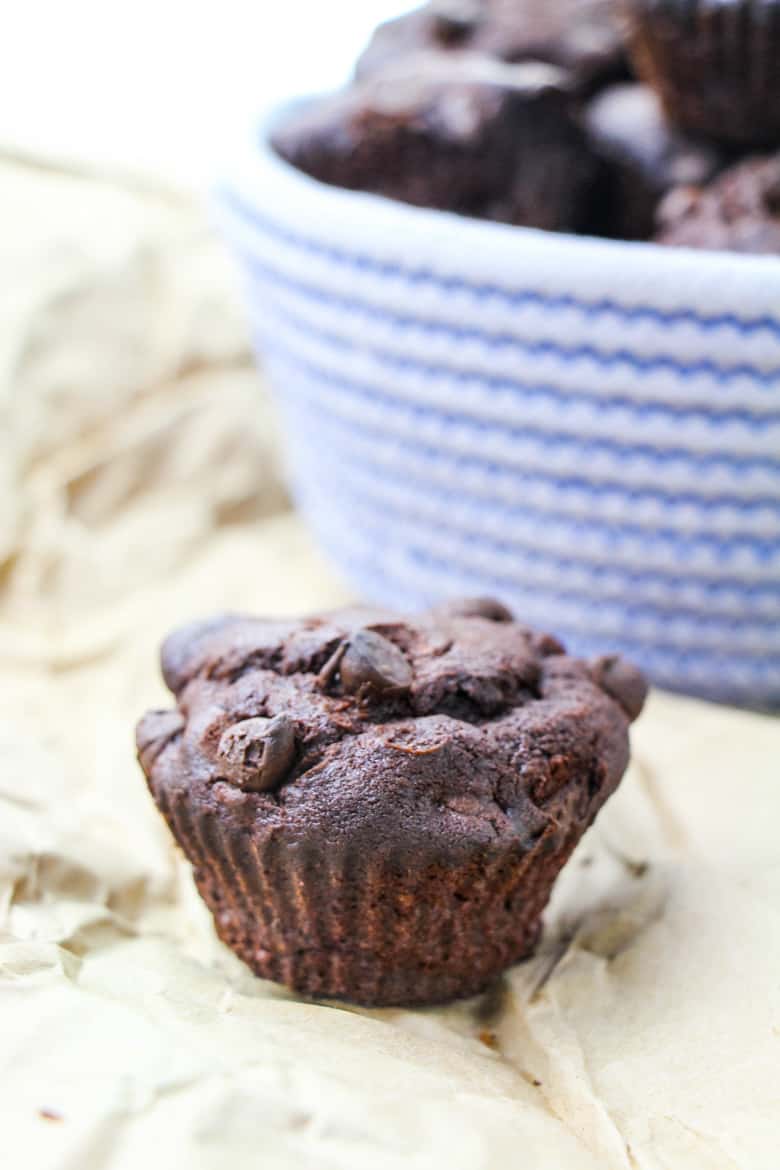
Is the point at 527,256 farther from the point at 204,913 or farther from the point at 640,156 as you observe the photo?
the point at 204,913

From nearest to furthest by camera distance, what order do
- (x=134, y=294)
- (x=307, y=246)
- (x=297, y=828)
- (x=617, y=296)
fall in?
(x=297, y=828), (x=617, y=296), (x=307, y=246), (x=134, y=294)

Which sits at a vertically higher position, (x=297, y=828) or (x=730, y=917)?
(x=297, y=828)

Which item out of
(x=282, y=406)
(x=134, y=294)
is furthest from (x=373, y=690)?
(x=134, y=294)

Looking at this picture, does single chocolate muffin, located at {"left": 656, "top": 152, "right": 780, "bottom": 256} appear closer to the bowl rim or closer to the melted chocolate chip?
the bowl rim

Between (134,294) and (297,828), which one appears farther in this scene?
(134,294)

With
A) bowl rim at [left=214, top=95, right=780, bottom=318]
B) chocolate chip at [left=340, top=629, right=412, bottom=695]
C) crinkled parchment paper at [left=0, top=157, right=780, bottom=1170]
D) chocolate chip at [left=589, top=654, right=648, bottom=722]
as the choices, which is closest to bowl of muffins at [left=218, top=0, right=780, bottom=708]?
bowl rim at [left=214, top=95, right=780, bottom=318]

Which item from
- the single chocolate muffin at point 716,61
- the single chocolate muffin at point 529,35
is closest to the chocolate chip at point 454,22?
the single chocolate muffin at point 529,35

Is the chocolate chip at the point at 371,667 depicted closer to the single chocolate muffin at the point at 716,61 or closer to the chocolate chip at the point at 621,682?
the chocolate chip at the point at 621,682

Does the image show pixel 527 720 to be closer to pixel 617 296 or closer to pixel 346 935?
pixel 346 935

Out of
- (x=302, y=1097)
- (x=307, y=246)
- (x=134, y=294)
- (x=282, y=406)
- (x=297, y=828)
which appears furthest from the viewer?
(x=134, y=294)
